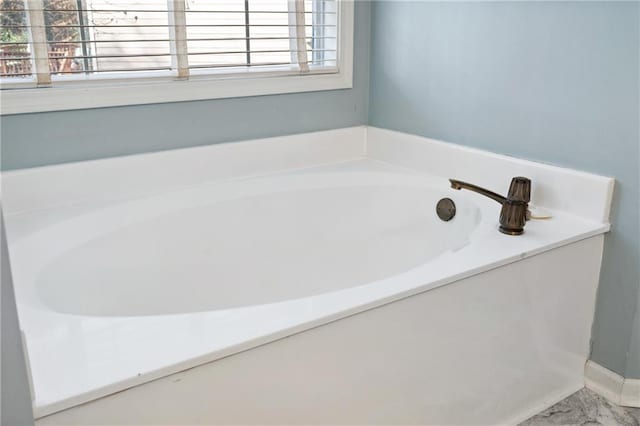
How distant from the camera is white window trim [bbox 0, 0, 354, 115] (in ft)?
5.85

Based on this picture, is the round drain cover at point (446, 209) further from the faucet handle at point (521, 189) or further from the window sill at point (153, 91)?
the window sill at point (153, 91)

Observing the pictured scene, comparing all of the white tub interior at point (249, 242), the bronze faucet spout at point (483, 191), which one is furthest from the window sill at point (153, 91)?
the bronze faucet spout at point (483, 191)

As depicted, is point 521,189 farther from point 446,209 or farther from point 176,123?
point 176,123

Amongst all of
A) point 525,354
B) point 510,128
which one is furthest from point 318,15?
point 525,354

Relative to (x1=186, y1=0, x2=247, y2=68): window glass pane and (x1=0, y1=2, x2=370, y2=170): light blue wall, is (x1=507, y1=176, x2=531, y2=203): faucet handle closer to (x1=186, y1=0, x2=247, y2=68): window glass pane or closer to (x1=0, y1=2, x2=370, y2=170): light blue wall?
(x1=0, y1=2, x2=370, y2=170): light blue wall

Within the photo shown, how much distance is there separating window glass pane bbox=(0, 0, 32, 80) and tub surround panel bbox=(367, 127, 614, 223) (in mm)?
1342

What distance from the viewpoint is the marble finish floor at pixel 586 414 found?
5.68 feet

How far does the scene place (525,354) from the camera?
1687 millimetres

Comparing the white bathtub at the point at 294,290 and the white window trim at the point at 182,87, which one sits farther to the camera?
the white window trim at the point at 182,87

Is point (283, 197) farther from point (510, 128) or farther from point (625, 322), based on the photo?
point (625, 322)

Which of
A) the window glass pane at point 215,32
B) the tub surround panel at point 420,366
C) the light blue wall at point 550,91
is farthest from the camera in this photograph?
the window glass pane at point 215,32

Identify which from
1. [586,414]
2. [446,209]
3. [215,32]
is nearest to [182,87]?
[215,32]

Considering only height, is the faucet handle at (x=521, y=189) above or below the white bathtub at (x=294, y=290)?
above

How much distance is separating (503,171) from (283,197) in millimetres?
779
